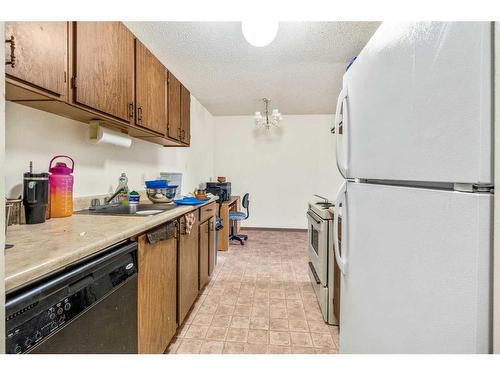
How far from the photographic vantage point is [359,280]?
95cm

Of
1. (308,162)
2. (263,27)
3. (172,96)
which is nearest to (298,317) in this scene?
(263,27)

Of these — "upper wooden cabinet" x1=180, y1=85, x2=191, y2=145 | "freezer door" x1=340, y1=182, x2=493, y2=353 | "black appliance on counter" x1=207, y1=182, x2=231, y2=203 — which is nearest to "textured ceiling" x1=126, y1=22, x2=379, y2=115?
"upper wooden cabinet" x1=180, y1=85, x2=191, y2=145

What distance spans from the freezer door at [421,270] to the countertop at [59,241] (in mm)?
969

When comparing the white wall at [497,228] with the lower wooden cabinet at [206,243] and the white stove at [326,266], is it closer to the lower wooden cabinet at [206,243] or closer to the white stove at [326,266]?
the white stove at [326,266]

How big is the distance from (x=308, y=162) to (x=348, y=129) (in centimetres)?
415

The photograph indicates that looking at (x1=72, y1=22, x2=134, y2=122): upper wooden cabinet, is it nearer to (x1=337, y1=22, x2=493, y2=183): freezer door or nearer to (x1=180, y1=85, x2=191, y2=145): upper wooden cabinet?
(x1=180, y1=85, x2=191, y2=145): upper wooden cabinet

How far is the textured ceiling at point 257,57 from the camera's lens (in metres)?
2.10

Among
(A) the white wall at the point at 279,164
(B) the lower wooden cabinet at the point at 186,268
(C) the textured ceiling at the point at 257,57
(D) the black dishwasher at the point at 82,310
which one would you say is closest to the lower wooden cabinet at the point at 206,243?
(B) the lower wooden cabinet at the point at 186,268

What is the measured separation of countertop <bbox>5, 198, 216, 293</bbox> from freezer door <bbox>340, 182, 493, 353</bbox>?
3.18 ft

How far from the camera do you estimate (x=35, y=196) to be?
A: 1165 mm

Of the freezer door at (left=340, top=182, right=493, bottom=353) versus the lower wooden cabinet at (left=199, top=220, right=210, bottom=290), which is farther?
the lower wooden cabinet at (left=199, top=220, right=210, bottom=290)

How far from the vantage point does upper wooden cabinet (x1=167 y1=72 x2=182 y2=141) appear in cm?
241

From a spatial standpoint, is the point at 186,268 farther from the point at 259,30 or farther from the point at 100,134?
the point at 259,30
